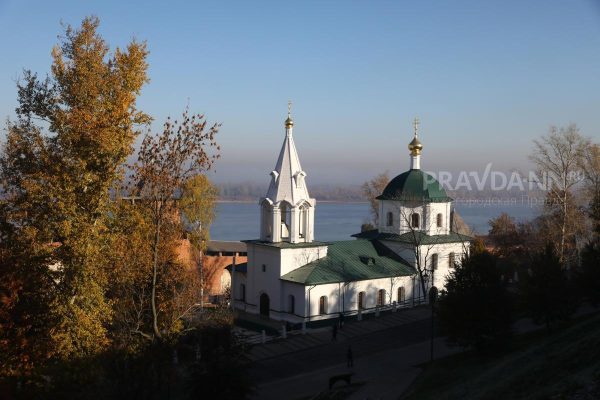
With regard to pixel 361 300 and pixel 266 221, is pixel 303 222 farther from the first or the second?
pixel 361 300

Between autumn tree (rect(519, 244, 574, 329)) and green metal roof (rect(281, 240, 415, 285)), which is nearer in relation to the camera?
autumn tree (rect(519, 244, 574, 329))

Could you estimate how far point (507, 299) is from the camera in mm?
18141

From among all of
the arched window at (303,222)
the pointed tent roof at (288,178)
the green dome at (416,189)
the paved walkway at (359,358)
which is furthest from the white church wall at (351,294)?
the green dome at (416,189)

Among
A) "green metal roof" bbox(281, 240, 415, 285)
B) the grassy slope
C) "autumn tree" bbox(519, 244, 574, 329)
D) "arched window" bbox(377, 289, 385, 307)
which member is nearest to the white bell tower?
"green metal roof" bbox(281, 240, 415, 285)

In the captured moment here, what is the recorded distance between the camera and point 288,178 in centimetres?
2694

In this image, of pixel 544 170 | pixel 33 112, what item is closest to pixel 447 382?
pixel 33 112

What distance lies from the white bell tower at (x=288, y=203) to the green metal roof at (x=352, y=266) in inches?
55.2

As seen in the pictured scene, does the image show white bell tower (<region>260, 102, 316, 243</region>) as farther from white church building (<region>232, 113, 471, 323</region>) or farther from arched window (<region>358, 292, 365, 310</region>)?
arched window (<region>358, 292, 365, 310</region>)

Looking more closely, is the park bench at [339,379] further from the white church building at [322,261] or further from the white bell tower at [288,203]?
the white bell tower at [288,203]

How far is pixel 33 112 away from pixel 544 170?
2194cm

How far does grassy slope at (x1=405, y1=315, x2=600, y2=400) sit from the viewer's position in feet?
32.2

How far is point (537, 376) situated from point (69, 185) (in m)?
10.3

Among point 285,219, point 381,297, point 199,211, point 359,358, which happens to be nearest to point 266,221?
point 285,219

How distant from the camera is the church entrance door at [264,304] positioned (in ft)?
88.5
